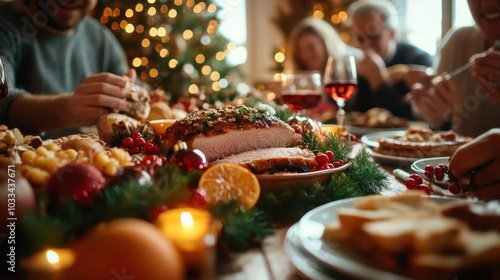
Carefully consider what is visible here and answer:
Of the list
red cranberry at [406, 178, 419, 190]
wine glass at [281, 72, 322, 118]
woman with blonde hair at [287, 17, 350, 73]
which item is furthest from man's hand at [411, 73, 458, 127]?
woman with blonde hair at [287, 17, 350, 73]

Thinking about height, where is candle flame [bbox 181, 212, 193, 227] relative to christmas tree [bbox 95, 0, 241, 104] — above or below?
below

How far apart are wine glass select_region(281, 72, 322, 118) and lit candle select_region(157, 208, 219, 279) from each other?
1530mm

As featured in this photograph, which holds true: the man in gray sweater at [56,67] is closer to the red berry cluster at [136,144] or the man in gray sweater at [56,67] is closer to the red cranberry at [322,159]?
the red berry cluster at [136,144]

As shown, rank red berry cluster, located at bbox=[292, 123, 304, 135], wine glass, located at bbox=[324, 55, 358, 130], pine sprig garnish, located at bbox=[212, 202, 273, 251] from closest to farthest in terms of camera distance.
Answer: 1. pine sprig garnish, located at bbox=[212, 202, 273, 251]
2. red berry cluster, located at bbox=[292, 123, 304, 135]
3. wine glass, located at bbox=[324, 55, 358, 130]

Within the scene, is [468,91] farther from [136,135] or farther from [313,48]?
[136,135]

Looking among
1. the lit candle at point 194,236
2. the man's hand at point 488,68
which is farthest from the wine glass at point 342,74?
the lit candle at point 194,236

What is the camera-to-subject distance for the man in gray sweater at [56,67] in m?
1.69

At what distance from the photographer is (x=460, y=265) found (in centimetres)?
55

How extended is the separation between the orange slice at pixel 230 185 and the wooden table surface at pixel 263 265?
0.32 ft

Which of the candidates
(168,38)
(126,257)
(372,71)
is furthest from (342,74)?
(168,38)

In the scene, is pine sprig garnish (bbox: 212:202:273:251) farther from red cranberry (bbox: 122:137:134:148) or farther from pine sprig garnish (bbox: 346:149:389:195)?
red cranberry (bbox: 122:137:134:148)

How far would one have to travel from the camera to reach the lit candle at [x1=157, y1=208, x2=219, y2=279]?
58 cm

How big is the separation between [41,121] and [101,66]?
125 centimetres

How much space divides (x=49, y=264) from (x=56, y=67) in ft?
8.62
